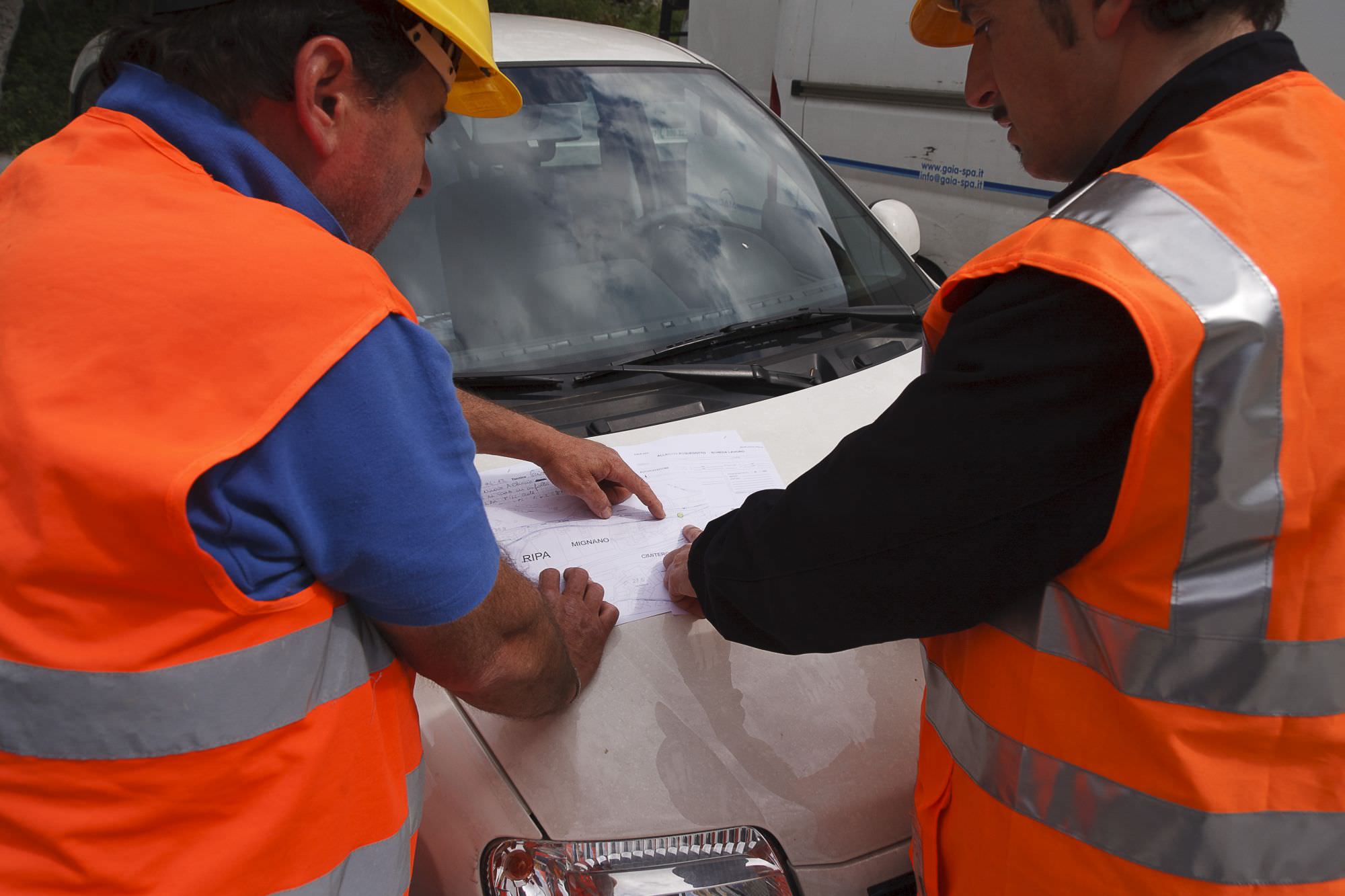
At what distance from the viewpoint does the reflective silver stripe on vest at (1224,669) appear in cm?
90

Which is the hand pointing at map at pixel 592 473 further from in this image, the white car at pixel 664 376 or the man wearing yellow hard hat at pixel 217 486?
the man wearing yellow hard hat at pixel 217 486

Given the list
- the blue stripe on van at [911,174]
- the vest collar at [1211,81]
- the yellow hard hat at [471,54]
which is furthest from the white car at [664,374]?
the blue stripe on van at [911,174]

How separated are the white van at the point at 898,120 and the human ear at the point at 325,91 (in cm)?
397

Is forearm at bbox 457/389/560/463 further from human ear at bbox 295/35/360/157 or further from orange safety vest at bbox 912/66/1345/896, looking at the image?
orange safety vest at bbox 912/66/1345/896

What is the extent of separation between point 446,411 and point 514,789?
1.95 feet

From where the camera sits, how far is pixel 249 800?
92 centimetres

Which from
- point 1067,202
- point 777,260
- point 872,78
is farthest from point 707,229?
point 872,78

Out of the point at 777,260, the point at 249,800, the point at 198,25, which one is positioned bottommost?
the point at 777,260

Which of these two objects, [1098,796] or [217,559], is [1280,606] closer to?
[1098,796]

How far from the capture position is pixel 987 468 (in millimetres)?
933

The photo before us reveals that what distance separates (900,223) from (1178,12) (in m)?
1.86

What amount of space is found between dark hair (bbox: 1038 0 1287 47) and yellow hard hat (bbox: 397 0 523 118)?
2.18 ft

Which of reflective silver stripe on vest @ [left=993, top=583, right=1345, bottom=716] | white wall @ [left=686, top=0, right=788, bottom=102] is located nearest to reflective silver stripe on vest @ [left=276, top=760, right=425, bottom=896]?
reflective silver stripe on vest @ [left=993, top=583, right=1345, bottom=716]

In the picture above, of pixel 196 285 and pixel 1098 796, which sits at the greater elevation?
pixel 196 285
